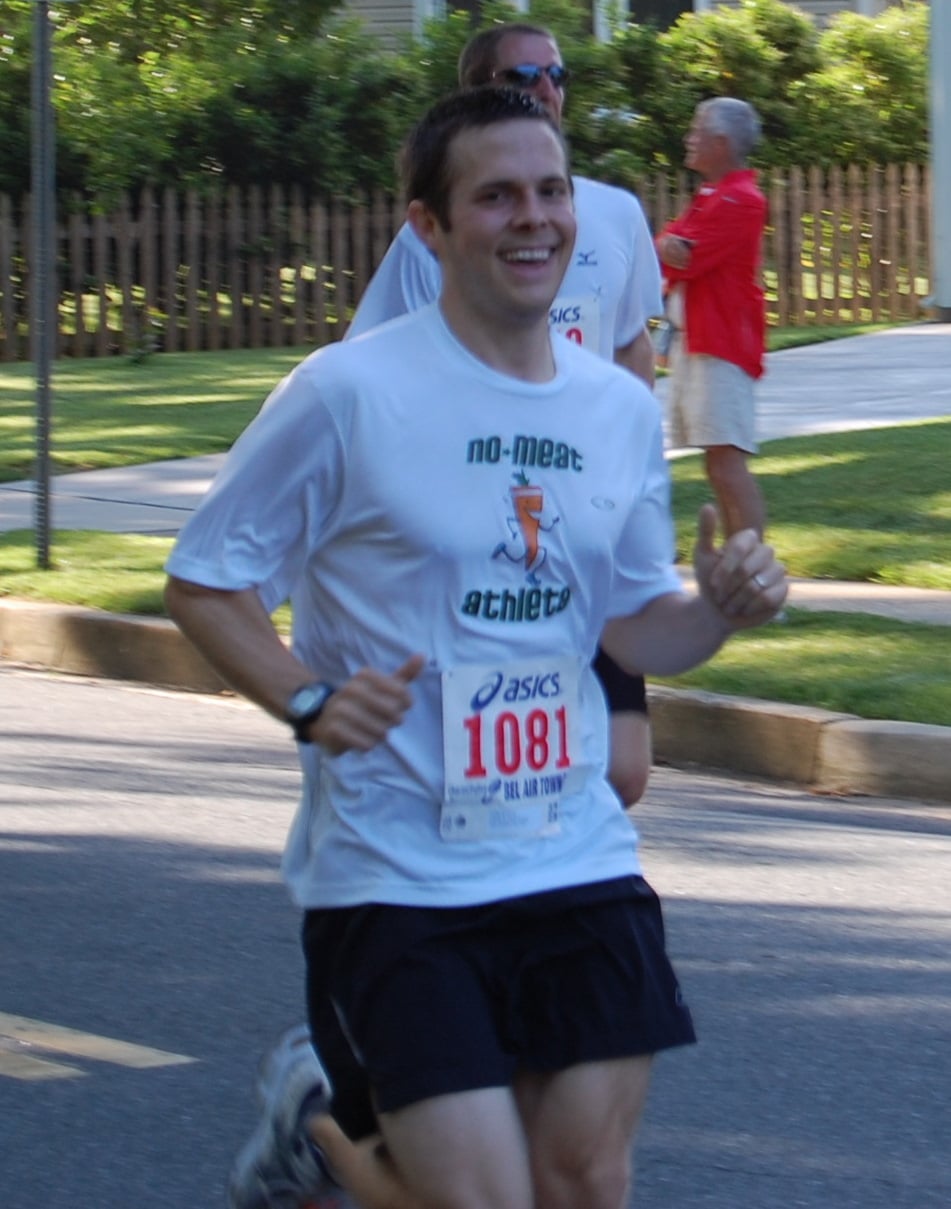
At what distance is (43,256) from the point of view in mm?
10227

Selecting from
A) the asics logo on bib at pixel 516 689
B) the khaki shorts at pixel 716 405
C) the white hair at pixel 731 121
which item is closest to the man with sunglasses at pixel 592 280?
the asics logo on bib at pixel 516 689

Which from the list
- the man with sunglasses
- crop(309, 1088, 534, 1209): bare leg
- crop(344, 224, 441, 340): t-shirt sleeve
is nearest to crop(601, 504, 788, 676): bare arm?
crop(309, 1088, 534, 1209): bare leg

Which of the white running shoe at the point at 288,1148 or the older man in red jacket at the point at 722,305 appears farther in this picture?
the older man in red jacket at the point at 722,305

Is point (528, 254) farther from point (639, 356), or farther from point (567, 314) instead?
point (639, 356)

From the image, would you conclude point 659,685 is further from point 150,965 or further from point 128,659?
point 150,965

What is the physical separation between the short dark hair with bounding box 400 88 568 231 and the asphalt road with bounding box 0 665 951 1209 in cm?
181

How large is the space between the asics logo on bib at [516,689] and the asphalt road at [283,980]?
1.24 metres

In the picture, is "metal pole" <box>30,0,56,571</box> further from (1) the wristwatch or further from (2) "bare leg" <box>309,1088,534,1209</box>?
(2) "bare leg" <box>309,1088,534,1209</box>

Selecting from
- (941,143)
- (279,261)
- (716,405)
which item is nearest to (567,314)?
(716,405)

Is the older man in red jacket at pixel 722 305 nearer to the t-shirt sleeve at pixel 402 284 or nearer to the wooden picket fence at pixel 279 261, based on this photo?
the t-shirt sleeve at pixel 402 284

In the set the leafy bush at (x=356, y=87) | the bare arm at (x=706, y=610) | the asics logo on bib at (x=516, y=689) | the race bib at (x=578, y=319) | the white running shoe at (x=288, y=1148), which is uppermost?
the leafy bush at (x=356, y=87)

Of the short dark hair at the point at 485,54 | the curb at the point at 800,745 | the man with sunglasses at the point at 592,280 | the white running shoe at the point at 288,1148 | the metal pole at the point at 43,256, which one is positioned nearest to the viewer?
the white running shoe at the point at 288,1148

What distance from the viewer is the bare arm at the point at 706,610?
10.3 ft

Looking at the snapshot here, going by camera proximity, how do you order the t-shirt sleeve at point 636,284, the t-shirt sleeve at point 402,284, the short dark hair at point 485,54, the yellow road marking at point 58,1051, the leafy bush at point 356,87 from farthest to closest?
the leafy bush at point 356,87
the t-shirt sleeve at point 636,284
the short dark hair at point 485,54
the t-shirt sleeve at point 402,284
the yellow road marking at point 58,1051
